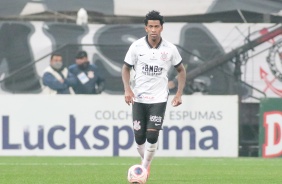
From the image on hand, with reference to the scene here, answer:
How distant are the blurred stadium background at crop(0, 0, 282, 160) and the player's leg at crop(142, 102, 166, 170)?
8.57 metres

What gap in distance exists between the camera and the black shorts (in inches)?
607

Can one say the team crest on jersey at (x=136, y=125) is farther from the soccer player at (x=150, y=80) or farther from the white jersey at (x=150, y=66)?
the white jersey at (x=150, y=66)

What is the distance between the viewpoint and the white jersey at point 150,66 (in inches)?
605

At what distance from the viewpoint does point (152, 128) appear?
1542 centimetres
